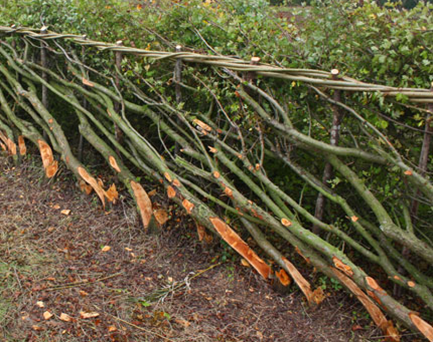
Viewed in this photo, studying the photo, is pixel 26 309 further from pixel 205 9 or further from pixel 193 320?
pixel 205 9

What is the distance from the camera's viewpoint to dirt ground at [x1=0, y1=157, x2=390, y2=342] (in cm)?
266

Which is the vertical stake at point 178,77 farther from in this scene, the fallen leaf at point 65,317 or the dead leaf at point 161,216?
the fallen leaf at point 65,317

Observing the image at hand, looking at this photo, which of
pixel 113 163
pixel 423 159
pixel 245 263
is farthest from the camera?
pixel 113 163

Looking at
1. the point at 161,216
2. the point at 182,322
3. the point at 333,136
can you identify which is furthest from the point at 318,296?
the point at 161,216

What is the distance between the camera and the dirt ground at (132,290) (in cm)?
266

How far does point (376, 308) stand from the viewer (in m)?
2.72

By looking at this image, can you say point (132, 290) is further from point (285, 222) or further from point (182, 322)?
point (285, 222)

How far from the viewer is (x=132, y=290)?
298cm

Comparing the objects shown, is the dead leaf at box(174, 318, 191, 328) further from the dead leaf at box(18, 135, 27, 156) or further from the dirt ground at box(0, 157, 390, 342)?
the dead leaf at box(18, 135, 27, 156)

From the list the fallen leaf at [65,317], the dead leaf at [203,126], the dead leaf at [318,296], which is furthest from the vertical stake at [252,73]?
the fallen leaf at [65,317]

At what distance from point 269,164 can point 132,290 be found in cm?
139

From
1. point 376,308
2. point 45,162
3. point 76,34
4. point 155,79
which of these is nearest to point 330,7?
point 155,79

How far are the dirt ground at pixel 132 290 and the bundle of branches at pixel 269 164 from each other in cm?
17

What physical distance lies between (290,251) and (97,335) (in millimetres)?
1485
